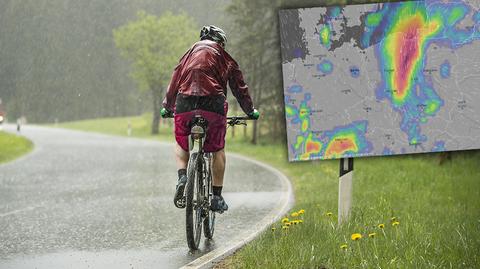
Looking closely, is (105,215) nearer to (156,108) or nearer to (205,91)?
(205,91)

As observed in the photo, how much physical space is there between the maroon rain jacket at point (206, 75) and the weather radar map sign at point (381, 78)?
0.50 meters

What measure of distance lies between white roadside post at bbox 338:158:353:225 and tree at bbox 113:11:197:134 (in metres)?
48.8

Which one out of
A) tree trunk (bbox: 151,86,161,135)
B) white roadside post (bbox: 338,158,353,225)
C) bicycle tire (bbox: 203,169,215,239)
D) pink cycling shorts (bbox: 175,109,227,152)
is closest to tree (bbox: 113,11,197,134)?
tree trunk (bbox: 151,86,161,135)

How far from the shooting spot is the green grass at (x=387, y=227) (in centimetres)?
515

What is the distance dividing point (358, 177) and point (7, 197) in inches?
251

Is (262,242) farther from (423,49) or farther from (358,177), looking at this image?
(358,177)

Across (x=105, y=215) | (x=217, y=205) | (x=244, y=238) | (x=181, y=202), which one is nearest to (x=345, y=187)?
(x=244, y=238)

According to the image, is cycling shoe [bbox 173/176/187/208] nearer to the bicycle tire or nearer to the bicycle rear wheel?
the bicycle rear wheel

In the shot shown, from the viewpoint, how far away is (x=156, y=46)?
5719 centimetres

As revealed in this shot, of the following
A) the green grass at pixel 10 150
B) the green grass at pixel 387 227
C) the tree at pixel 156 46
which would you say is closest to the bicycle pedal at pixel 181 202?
the green grass at pixel 387 227

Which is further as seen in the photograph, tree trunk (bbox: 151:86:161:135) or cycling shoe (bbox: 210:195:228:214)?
tree trunk (bbox: 151:86:161:135)

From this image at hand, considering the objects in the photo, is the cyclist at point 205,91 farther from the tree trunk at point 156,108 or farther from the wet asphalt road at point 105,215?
the tree trunk at point 156,108

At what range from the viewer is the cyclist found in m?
5.94

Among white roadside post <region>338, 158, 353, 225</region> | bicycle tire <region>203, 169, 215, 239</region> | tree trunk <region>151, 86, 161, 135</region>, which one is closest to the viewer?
bicycle tire <region>203, 169, 215, 239</region>
